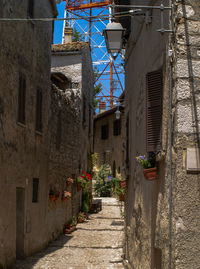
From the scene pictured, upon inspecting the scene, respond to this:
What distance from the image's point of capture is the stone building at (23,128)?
9258mm

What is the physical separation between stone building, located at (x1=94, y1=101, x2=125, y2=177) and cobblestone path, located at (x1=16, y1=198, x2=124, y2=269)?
1428 centimetres

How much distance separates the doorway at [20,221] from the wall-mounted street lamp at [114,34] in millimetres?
5275

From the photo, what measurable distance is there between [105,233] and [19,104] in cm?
636

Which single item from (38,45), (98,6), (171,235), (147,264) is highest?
(98,6)

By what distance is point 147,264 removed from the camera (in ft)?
20.5

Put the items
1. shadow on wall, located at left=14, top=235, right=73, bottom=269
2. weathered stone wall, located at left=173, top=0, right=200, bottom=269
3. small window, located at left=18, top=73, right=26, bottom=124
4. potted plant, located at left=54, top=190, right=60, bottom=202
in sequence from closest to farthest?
1. weathered stone wall, located at left=173, top=0, right=200, bottom=269
2. shadow on wall, located at left=14, top=235, right=73, bottom=269
3. small window, located at left=18, top=73, right=26, bottom=124
4. potted plant, located at left=54, top=190, right=60, bottom=202

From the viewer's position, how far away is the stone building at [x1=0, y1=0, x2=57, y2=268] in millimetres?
9258

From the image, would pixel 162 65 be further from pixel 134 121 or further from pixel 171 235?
pixel 134 121

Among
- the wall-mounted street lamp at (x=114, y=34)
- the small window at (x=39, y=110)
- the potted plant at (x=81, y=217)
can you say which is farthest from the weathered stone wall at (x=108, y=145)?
the wall-mounted street lamp at (x=114, y=34)

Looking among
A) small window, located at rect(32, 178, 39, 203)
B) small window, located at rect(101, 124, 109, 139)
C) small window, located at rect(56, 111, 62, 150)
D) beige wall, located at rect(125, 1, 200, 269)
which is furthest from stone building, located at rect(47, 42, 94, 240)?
small window, located at rect(101, 124, 109, 139)

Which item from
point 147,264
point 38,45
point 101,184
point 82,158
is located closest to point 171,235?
point 147,264

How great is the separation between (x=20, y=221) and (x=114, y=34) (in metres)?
5.98

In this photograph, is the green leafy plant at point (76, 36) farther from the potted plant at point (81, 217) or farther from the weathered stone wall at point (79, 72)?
the potted plant at point (81, 217)

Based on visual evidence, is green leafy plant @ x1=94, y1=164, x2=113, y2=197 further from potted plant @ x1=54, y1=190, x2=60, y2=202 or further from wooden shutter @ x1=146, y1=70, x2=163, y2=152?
wooden shutter @ x1=146, y1=70, x2=163, y2=152
